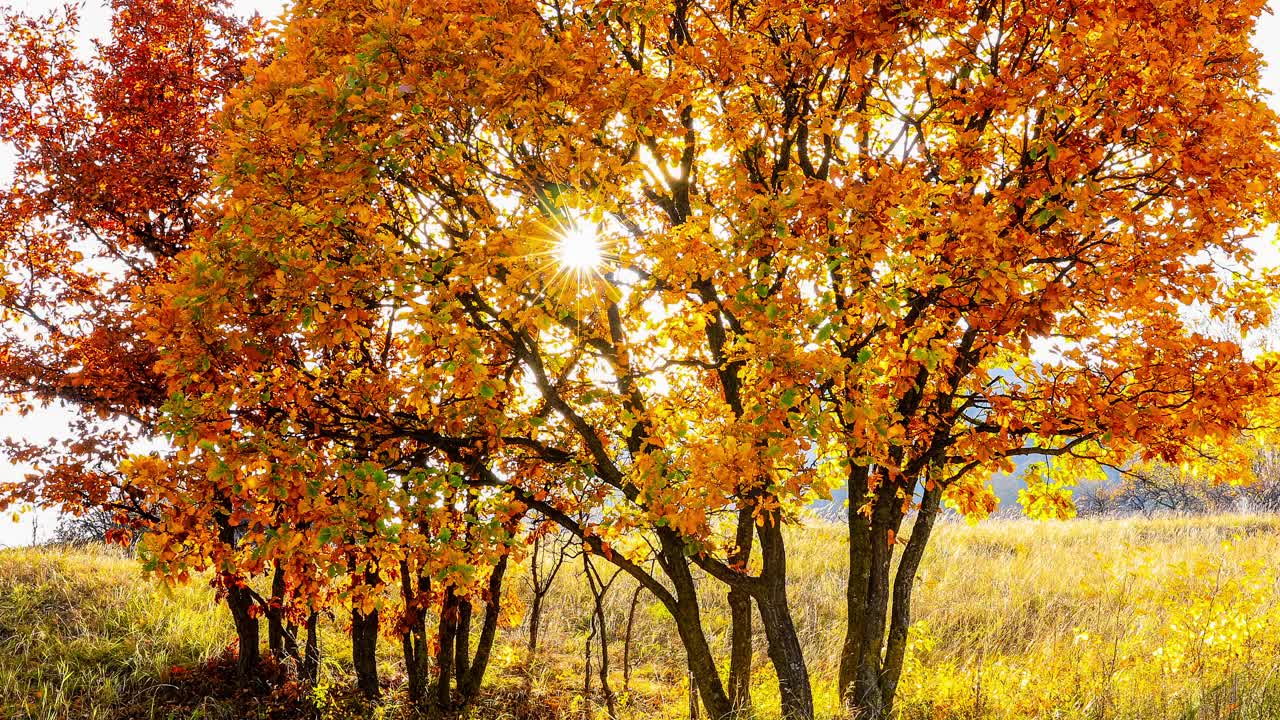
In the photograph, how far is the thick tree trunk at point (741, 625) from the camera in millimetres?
6949

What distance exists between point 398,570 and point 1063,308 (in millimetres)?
5787

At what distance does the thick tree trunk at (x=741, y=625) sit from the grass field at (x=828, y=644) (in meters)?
0.25

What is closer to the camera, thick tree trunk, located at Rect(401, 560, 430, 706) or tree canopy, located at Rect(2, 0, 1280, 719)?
tree canopy, located at Rect(2, 0, 1280, 719)

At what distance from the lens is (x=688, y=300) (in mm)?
6543

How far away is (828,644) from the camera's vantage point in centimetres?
1013

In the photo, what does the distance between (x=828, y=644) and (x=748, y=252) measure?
22.6 ft

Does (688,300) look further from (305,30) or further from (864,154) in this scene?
(305,30)

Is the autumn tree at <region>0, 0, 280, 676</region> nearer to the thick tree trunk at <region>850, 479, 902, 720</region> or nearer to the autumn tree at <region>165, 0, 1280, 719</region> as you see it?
the autumn tree at <region>165, 0, 1280, 719</region>

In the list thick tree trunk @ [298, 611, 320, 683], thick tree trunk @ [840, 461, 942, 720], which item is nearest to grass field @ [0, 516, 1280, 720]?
thick tree trunk @ [298, 611, 320, 683]

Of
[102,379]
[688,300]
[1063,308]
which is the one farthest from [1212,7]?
[102,379]

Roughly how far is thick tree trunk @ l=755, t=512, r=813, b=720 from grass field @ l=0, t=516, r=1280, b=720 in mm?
225

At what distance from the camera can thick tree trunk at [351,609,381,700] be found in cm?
800

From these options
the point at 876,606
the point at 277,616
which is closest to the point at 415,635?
the point at 277,616

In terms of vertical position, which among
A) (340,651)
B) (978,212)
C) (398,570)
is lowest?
(340,651)
